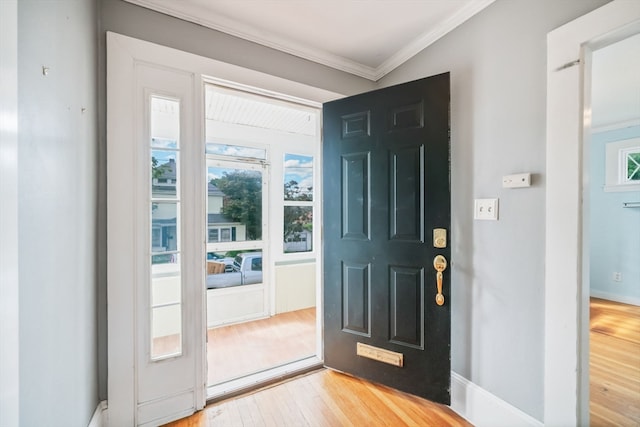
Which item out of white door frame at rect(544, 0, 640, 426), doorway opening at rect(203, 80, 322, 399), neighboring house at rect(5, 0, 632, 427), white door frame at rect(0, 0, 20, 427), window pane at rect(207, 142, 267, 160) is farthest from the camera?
window pane at rect(207, 142, 267, 160)

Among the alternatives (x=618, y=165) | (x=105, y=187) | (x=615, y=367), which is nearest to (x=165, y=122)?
(x=105, y=187)

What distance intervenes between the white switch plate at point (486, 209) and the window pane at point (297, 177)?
8.09ft

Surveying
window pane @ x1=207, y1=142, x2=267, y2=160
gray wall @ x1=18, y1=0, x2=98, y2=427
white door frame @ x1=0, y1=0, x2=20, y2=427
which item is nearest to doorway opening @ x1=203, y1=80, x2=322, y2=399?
window pane @ x1=207, y1=142, x2=267, y2=160

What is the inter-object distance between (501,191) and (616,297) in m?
4.16

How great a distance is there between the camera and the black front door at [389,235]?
5.34 feet

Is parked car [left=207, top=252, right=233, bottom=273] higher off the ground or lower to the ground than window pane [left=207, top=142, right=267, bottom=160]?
lower

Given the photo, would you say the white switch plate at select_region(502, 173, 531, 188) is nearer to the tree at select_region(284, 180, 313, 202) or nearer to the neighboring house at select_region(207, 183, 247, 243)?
the tree at select_region(284, 180, 313, 202)

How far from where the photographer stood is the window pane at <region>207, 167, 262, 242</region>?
3.26 meters

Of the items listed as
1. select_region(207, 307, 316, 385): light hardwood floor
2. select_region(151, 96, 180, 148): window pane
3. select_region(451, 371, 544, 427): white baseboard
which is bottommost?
select_region(207, 307, 316, 385): light hardwood floor

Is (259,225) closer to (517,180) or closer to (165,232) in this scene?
(165,232)

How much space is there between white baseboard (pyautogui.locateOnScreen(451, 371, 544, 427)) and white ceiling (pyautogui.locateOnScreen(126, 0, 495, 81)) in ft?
7.25

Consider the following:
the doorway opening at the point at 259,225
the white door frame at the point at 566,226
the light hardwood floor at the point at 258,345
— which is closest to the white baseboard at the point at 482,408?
the white door frame at the point at 566,226

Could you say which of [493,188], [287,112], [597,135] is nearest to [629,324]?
[597,135]

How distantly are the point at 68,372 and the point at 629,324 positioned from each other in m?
4.85
